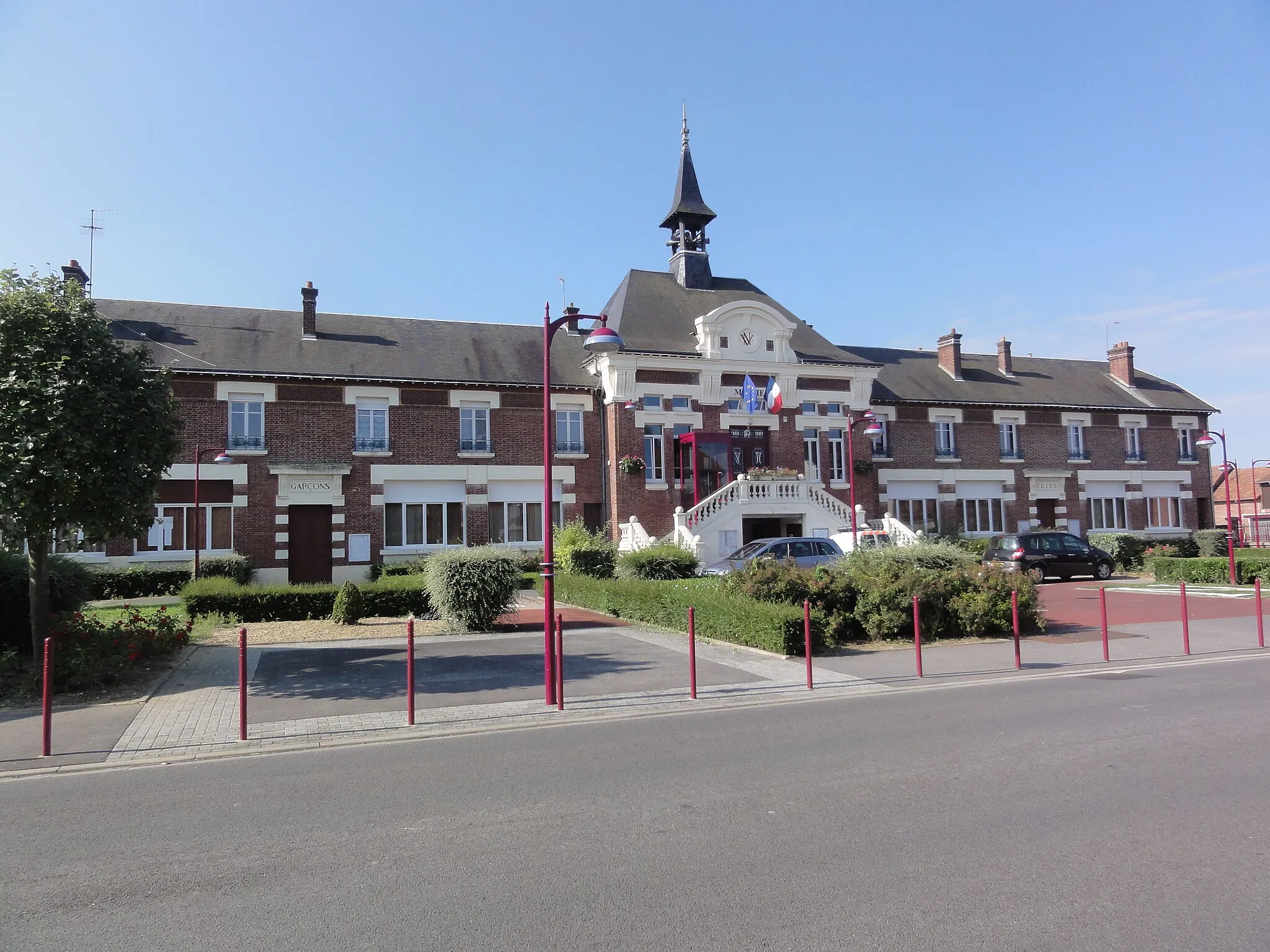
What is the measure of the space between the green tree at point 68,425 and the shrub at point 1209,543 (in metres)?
35.9

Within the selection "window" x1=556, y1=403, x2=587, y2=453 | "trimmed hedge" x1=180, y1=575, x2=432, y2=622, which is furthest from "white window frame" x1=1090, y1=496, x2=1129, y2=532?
"trimmed hedge" x1=180, y1=575, x2=432, y2=622

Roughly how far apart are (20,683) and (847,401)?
26.8m

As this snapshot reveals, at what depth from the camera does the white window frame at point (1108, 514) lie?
119 ft

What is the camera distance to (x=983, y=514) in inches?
1380

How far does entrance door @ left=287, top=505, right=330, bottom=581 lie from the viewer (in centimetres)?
2625

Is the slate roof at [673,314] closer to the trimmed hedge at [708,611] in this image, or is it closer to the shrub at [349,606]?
the trimmed hedge at [708,611]

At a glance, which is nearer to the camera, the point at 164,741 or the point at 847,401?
the point at 164,741

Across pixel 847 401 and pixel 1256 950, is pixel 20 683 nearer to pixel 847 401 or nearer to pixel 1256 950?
pixel 1256 950

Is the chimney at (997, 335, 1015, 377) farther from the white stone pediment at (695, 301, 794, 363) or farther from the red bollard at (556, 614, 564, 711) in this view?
the red bollard at (556, 614, 564, 711)

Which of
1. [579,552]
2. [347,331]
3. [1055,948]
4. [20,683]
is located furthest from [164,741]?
[347,331]

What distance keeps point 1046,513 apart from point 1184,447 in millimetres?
8711

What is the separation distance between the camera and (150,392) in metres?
11.1

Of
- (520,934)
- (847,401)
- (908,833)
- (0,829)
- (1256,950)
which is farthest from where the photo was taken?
(847,401)

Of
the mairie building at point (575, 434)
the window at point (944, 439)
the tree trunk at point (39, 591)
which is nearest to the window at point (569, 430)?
the mairie building at point (575, 434)
